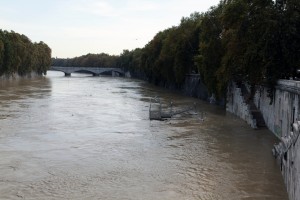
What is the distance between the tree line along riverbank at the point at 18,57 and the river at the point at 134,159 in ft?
219

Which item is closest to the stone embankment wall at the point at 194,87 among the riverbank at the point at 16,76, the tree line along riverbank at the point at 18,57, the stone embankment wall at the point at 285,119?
the stone embankment wall at the point at 285,119

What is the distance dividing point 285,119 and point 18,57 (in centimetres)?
9899

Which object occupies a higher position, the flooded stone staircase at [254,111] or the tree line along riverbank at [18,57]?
the tree line along riverbank at [18,57]

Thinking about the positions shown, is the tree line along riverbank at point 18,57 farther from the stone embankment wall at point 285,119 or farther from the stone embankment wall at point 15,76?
the stone embankment wall at point 285,119

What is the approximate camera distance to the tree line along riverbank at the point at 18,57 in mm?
105812

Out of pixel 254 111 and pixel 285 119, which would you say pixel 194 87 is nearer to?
pixel 254 111

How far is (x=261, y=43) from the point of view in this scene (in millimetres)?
34125

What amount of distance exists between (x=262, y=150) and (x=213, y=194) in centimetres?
1051

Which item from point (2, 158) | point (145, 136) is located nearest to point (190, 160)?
point (145, 136)

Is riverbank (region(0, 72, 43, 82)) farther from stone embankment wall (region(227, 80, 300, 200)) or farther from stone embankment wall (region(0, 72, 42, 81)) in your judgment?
stone embankment wall (region(227, 80, 300, 200))

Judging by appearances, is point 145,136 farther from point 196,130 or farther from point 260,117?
point 260,117

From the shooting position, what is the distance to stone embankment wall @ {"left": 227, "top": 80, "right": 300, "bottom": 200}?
1700cm

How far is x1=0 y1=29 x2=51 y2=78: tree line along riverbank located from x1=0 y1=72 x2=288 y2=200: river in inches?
2624

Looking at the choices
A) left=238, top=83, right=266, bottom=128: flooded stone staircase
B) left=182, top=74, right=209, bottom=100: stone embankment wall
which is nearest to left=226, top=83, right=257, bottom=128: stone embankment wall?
left=238, top=83, right=266, bottom=128: flooded stone staircase
